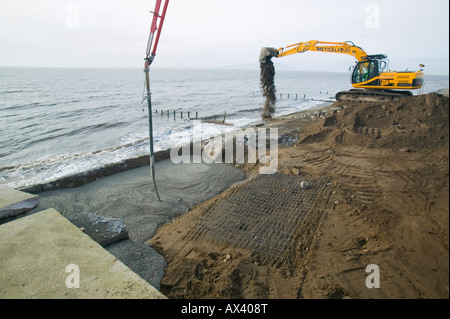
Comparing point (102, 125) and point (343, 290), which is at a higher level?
point (102, 125)

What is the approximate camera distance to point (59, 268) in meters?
3.09

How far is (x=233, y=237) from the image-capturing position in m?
4.68

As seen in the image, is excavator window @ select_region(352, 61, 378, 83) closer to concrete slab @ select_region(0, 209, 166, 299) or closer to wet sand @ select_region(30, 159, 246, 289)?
wet sand @ select_region(30, 159, 246, 289)

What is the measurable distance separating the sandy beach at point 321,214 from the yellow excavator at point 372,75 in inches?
181

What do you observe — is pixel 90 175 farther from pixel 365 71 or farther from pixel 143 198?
pixel 365 71

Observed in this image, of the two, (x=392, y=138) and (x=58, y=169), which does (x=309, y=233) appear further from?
(x=58, y=169)

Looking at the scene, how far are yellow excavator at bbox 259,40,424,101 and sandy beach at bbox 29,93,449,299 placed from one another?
460cm

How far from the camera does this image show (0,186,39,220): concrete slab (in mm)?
4332

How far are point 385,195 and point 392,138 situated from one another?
4.03 metres

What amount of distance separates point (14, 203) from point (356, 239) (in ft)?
19.7

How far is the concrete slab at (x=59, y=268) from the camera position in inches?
108

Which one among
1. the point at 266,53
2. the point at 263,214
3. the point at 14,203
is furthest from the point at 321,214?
the point at 266,53
